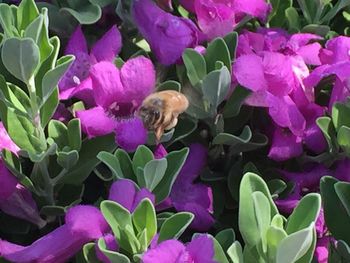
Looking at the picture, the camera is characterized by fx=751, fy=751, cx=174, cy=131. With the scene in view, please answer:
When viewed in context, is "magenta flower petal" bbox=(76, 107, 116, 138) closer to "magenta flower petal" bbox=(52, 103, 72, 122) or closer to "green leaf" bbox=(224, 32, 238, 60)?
"magenta flower petal" bbox=(52, 103, 72, 122)

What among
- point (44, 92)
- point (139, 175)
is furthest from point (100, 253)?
point (44, 92)

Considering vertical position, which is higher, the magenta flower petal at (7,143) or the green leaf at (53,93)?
the green leaf at (53,93)

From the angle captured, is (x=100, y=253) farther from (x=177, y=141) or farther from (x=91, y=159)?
(x=177, y=141)

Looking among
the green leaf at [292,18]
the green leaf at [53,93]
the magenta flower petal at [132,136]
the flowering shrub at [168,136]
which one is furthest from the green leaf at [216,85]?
the green leaf at [292,18]

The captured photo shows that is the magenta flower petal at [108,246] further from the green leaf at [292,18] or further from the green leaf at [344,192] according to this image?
the green leaf at [292,18]

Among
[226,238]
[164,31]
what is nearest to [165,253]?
[226,238]

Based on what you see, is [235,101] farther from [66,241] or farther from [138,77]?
[66,241]
